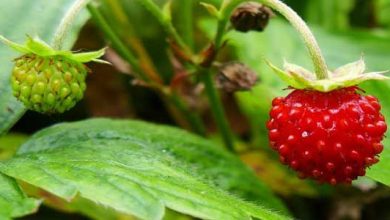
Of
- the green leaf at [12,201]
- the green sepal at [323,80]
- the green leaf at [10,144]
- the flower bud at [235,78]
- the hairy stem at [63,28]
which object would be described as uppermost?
the hairy stem at [63,28]

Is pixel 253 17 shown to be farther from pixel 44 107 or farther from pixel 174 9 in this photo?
pixel 174 9

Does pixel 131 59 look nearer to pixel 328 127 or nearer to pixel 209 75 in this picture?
→ pixel 209 75

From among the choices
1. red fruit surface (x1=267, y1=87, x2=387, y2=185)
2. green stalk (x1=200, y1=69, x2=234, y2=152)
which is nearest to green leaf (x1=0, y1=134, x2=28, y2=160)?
green stalk (x1=200, y1=69, x2=234, y2=152)

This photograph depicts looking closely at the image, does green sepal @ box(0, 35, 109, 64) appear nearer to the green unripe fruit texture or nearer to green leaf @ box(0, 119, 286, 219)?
the green unripe fruit texture

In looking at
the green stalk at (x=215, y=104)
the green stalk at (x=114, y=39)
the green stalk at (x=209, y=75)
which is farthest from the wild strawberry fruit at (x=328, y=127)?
the green stalk at (x=114, y=39)

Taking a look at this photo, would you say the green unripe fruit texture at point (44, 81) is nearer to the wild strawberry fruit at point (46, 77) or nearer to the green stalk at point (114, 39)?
the wild strawberry fruit at point (46, 77)

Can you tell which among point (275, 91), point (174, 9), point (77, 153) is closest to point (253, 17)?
point (275, 91)

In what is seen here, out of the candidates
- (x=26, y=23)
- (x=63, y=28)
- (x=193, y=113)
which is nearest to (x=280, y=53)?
(x=193, y=113)
